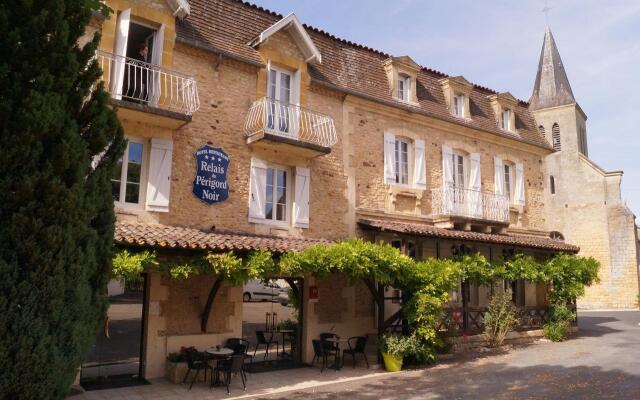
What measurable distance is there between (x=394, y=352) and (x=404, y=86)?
7666 mm

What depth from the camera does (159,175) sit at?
9523 mm

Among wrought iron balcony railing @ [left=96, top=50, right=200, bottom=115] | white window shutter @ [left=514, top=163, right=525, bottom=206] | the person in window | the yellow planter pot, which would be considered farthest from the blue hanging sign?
white window shutter @ [left=514, top=163, right=525, bottom=206]

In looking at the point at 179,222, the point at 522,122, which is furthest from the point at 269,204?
the point at 522,122

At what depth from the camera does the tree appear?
4023mm

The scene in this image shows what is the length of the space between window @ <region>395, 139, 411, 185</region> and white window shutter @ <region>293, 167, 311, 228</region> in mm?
3084

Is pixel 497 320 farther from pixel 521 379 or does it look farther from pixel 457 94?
pixel 457 94

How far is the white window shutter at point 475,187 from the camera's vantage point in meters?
14.5

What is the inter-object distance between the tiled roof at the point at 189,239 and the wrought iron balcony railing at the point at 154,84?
7.89 feet

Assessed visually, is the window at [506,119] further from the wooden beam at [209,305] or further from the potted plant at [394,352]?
the wooden beam at [209,305]

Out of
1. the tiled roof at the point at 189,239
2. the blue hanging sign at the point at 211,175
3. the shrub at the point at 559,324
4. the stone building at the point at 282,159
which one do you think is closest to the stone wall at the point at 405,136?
the stone building at the point at 282,159

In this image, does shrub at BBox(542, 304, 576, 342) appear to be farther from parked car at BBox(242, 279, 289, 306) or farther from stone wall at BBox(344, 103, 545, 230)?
parked car at BBox(242, 279, 289, 306)

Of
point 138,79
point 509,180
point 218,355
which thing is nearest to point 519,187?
point 509,180

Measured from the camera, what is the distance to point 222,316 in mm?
10219

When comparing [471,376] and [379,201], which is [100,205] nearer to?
[471,376]
